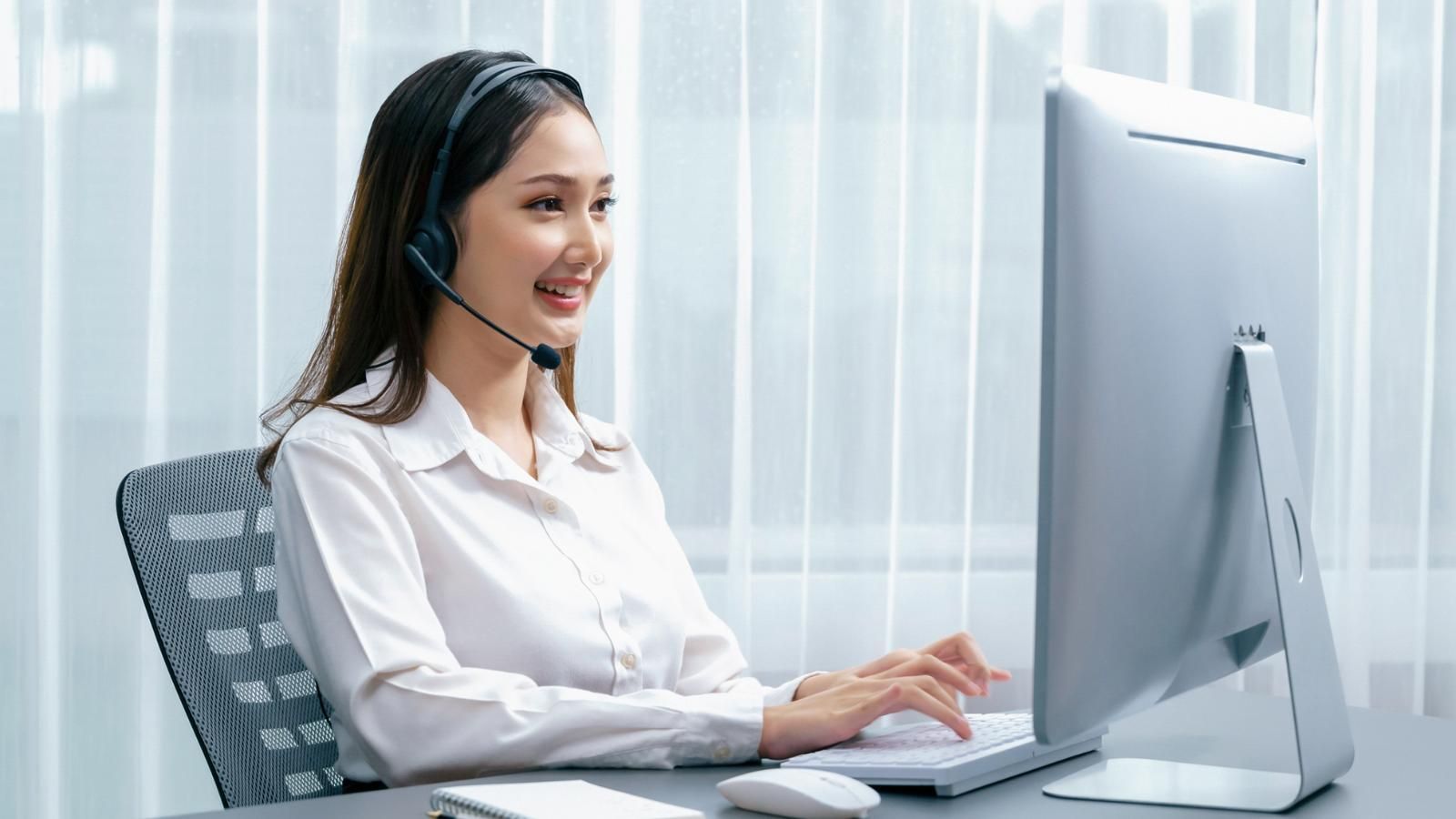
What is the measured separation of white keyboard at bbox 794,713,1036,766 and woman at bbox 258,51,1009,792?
2 cm

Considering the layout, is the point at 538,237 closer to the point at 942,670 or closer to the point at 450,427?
the point at 450,427

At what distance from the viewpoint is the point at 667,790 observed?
949 mm

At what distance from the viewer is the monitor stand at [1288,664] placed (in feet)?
2.97

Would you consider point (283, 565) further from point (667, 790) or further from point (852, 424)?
point (852, 424)

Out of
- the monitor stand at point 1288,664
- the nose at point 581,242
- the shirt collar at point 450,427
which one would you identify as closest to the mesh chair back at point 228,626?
the shirt collar at point 450,427

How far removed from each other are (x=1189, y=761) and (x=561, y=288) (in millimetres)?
704

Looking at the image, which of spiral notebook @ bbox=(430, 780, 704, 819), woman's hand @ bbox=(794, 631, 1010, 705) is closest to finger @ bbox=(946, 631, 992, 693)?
woman's hand @ bbox=(794, 631, 1010, 705)

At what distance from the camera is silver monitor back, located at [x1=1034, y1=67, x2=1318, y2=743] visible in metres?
0.77

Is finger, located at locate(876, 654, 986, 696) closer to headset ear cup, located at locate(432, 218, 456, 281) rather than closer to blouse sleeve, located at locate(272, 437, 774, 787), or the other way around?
blouse sleeve, located at locate(272, 437, 774, 787)

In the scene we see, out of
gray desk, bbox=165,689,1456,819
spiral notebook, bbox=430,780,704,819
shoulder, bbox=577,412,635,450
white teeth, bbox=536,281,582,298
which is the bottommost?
gray desk, bbox=165,689,1456,819

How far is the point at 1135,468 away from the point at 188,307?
1.65 m

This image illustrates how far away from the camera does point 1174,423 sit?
33.4 inches

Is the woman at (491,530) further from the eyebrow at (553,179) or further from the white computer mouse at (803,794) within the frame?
the white computer mouse at (803,794)

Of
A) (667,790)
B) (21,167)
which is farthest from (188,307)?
(667,790)
